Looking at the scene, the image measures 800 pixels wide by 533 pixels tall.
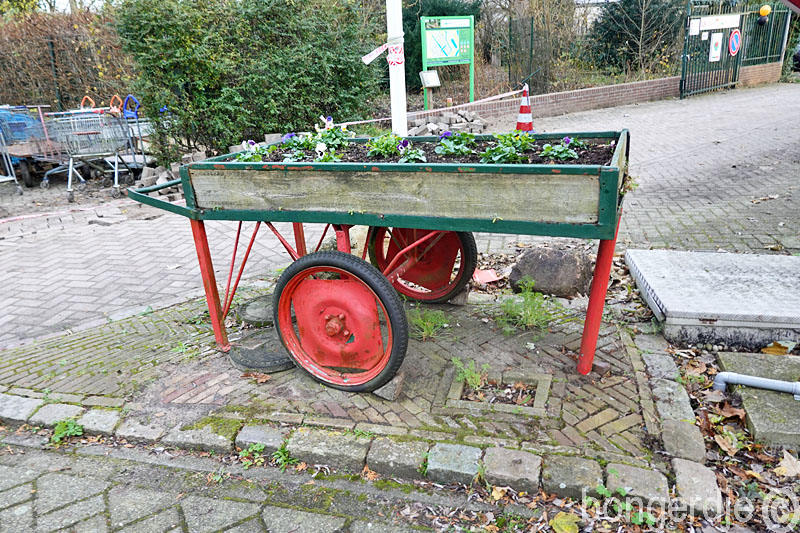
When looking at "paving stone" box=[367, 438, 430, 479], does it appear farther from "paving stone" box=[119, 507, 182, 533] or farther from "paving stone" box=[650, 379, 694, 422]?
"paving stone" box=[650, 379, 694, 422]

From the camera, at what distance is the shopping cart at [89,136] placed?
8.65 meters

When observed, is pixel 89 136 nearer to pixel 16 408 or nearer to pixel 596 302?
pixel 16 408

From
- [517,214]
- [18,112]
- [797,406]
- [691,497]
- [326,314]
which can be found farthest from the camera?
[18,112]

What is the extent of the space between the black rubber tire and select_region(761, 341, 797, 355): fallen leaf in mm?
10845

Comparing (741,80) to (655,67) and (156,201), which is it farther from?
(156,201)

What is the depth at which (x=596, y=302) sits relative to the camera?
9.32ft

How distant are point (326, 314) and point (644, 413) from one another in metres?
1.73

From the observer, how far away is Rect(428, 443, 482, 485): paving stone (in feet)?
8.09

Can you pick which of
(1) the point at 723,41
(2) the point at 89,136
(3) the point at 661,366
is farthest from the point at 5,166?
(1) the point at 723,41

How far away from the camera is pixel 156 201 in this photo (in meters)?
3.20

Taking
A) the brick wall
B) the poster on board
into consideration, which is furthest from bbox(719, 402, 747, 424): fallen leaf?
the brick wall

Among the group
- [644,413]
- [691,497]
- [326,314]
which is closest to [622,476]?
[691,497]

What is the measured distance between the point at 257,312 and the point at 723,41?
16.1 metres

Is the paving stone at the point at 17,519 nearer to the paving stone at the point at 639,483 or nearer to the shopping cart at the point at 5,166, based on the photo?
the paving stone at the point at 639,483
